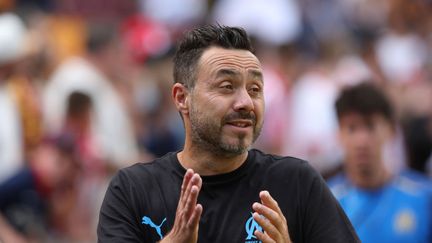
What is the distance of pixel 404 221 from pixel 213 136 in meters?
2.72

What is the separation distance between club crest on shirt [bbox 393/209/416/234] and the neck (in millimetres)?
2457

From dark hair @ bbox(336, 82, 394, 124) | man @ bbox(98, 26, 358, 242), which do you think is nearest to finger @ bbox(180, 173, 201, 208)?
man @ bbox(98, 26, 358, 242)

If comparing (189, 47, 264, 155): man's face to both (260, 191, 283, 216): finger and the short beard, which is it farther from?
(260, 191, 283, 216): finger

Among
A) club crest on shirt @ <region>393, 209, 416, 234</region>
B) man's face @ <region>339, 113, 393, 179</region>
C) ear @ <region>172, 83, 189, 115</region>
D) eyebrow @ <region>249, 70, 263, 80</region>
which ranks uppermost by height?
eyebrow @ <region>249, 70, 263, 80</region>

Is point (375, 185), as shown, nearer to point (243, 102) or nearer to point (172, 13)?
point (243, 102)

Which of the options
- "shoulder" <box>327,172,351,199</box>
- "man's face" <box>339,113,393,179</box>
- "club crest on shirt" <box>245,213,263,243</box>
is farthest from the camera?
"shoulder" <box>327,172,351,199</box>

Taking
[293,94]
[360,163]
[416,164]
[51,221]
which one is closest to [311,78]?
[293,94]

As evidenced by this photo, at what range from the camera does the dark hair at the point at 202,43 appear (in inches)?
240

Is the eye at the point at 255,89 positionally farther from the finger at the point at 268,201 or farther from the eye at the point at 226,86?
the finger at the point at 268,201

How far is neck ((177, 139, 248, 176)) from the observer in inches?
238

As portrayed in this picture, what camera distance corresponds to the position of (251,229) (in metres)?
5.86

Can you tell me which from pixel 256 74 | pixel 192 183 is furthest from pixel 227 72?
pixel 192 183

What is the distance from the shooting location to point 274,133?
14.1 metres

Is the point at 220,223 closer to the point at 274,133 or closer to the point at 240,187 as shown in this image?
the point at 240,187
